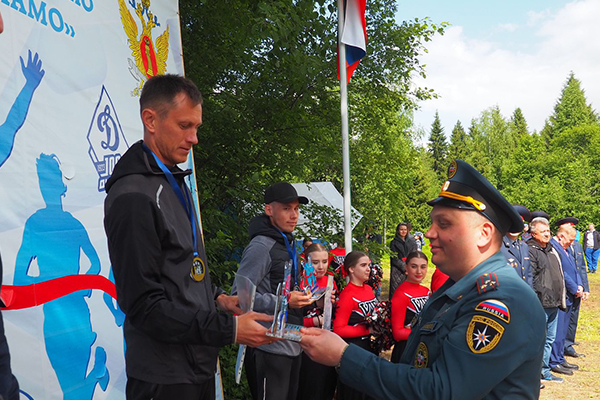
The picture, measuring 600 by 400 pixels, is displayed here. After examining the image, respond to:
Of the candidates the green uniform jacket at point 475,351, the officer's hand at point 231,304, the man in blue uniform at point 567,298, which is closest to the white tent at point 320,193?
the man in blue uniform at point 567,298

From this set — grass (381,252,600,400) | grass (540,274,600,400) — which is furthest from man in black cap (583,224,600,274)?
grass (540,274,600,400)

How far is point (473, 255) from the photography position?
188 centimetres

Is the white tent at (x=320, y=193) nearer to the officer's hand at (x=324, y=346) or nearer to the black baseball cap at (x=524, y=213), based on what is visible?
the black baseball cap at (x=524, y=213)

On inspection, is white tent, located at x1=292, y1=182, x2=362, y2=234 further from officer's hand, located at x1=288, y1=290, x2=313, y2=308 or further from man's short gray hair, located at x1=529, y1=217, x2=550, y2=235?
officer's hand, located at x1=288, y1=290, x2=313, y2=308

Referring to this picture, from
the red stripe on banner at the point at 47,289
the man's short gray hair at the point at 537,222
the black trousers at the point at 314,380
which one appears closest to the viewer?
the red stripe on banner at the point at 47,289

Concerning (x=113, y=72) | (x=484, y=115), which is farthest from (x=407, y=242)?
(x=484, y=115)

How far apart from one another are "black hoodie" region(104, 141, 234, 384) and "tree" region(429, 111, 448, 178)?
220 ft

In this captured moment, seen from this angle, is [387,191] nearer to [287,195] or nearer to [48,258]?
[287,195]

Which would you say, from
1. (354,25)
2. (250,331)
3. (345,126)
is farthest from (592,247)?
(250,331)

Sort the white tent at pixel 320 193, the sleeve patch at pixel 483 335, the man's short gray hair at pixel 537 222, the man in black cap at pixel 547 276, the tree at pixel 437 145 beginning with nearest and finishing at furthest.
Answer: the sleeve patch at pixel 483 335 < the man in black cap at pixel 547 276 < the man's short gray hair at pixel 537 222 < the white tent at pixel 320 193 < the tree at pixel 437 145

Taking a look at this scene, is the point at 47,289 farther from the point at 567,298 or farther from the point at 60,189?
the point at 567,298

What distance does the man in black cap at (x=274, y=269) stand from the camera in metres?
3.63

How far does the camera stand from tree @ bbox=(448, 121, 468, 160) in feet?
207

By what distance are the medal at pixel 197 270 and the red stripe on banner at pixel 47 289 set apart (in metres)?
0.95
